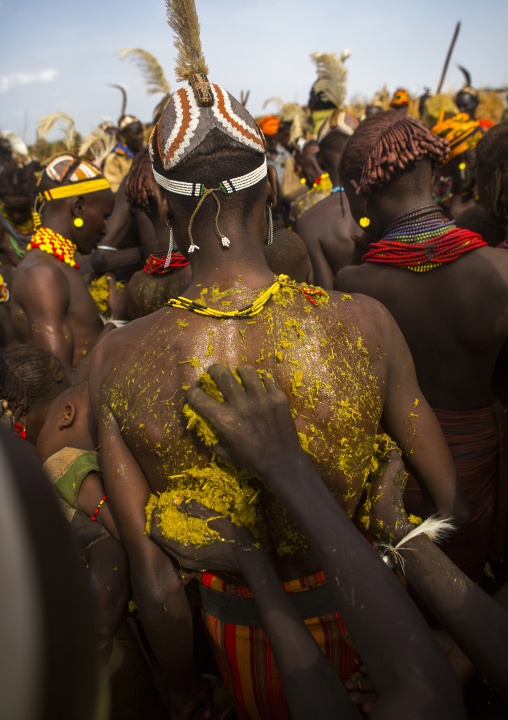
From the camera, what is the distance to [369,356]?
155 cm

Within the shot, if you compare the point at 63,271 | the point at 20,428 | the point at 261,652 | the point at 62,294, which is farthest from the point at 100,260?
the point at 261,652

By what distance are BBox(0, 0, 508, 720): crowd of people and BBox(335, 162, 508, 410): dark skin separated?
11 mm

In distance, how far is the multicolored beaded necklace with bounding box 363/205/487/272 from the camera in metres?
2.29


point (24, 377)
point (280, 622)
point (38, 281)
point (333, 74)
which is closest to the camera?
point (280, 622)

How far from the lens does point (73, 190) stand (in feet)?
13.3

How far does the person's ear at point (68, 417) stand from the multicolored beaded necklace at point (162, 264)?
1076mm

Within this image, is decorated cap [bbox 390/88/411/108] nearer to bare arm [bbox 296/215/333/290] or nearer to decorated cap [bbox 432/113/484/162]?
decorated cap [bbox 432/113/484/162]

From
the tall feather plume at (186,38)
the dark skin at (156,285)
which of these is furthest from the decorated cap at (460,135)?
the tall feather plume at (186,38)

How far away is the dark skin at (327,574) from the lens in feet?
3.38

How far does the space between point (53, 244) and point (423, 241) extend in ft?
9.71

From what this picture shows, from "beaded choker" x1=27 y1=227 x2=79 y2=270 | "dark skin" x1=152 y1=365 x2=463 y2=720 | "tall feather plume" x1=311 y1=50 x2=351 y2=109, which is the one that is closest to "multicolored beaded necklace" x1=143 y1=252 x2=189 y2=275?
"beaded choker" x1=27 y1=227 x2=79 y2=270

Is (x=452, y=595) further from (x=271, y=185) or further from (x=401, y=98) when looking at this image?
(x=401, y=98)

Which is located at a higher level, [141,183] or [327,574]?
[141,183]

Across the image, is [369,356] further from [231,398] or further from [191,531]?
[191,531]
